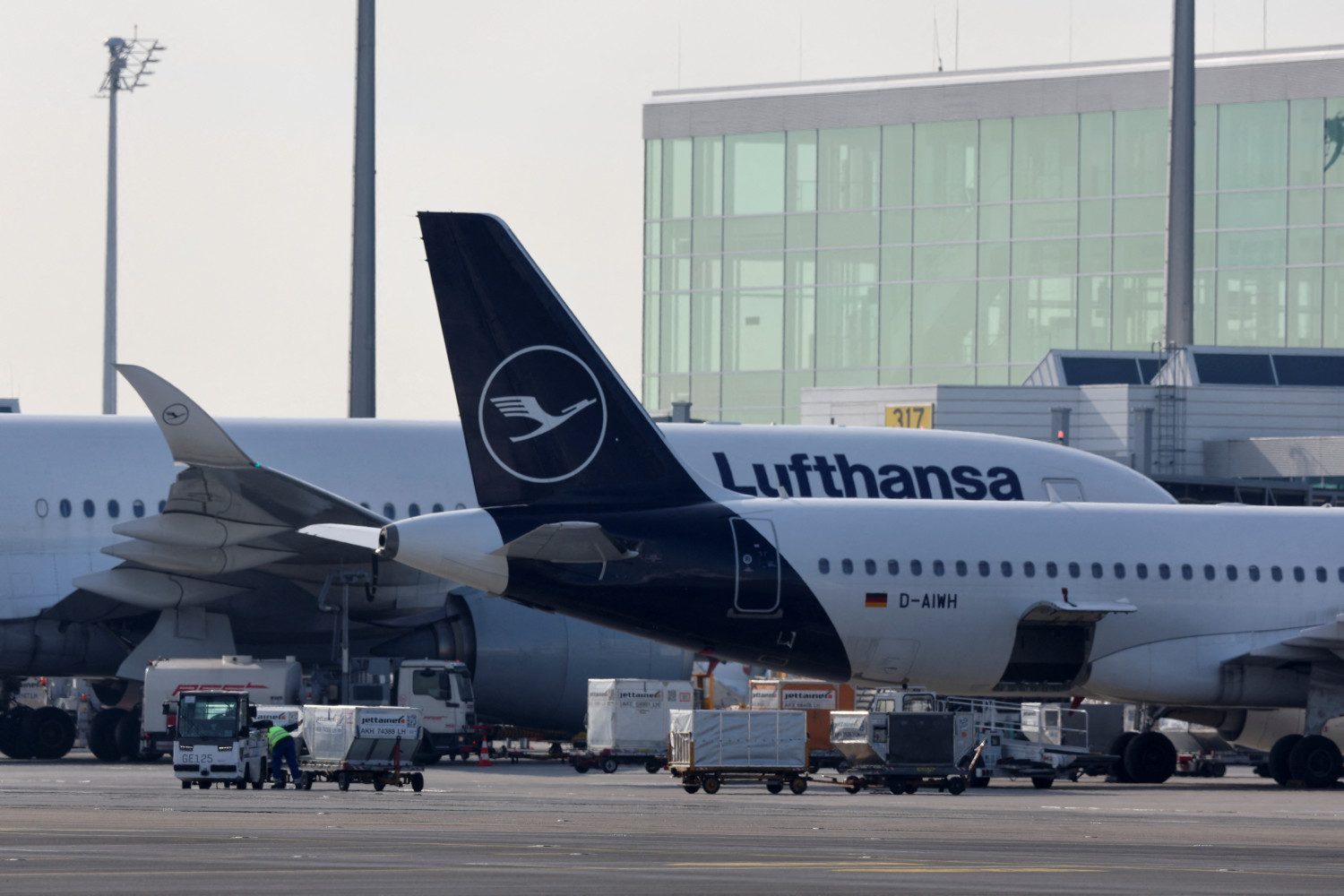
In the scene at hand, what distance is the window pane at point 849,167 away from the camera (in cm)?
7950

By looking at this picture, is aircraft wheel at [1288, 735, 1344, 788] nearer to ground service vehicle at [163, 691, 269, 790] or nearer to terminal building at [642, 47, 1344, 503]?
ground service vehicle at [163, 691, 269, 790]

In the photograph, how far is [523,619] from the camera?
3641 cm

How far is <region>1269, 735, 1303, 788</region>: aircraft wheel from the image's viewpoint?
3262 cm

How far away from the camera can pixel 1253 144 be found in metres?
74.4

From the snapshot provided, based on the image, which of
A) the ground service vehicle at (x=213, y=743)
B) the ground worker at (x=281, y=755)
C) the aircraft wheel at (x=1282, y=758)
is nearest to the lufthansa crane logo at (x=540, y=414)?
the ground worker at (x=281, y=755)

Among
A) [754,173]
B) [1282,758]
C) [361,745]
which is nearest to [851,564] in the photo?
[361,745]

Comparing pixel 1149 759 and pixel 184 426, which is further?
pixel 1149 759

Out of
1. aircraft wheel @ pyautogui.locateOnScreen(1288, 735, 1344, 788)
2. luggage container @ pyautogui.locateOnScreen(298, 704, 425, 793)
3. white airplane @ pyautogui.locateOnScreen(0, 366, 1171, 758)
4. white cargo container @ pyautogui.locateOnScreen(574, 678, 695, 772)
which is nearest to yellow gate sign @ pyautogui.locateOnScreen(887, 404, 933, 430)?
white airplane @ pyautogui.locateOnScreen(0, 366, 1171, 758)

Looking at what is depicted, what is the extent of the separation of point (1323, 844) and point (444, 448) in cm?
1958

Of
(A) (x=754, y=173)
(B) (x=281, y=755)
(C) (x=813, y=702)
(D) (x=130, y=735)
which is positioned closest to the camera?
(B) (x=281, y=755)

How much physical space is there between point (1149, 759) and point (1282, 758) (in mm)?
2270

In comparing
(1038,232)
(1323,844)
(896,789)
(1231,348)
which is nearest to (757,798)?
(896,789)

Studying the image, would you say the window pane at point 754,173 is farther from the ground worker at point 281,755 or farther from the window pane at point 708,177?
the ground worker at point 281,755

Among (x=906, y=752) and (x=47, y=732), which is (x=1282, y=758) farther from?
(x=47, y=732)
